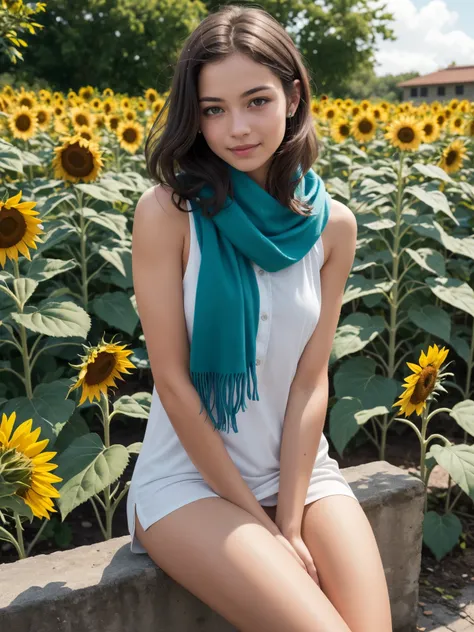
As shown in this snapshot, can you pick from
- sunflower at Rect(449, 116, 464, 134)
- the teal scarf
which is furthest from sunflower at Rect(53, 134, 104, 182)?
sunflower at Rect(449, 116, 464, 134)

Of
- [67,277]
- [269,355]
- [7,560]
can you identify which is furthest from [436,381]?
[67,277]

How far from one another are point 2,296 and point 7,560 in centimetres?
90

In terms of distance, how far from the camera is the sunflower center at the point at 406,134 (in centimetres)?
430

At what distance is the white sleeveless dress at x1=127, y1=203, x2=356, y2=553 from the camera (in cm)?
192

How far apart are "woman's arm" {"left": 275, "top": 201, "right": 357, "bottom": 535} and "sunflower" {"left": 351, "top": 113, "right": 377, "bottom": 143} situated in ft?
12.6

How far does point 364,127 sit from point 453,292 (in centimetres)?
277

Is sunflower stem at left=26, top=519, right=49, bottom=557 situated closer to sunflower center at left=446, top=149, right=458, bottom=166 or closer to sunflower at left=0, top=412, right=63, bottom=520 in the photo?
sunflower at left=0, top=412, right=63, bottom=520

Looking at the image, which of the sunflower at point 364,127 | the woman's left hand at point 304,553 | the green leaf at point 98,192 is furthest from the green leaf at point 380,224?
the sunflower at point 364,127

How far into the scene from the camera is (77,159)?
337 cm

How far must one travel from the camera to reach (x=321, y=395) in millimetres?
2072

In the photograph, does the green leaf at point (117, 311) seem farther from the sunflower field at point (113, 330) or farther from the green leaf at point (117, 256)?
the green leaf at point (117, 256)

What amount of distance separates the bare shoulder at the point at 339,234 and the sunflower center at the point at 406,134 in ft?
7.69

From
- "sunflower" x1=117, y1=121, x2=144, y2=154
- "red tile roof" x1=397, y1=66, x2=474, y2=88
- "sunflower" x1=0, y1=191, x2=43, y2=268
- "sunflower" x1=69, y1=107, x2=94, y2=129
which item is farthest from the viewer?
"red tile roof" x1=397, y1=66, x2=474, y2=88

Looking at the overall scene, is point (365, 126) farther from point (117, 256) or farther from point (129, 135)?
point (117, 256)
